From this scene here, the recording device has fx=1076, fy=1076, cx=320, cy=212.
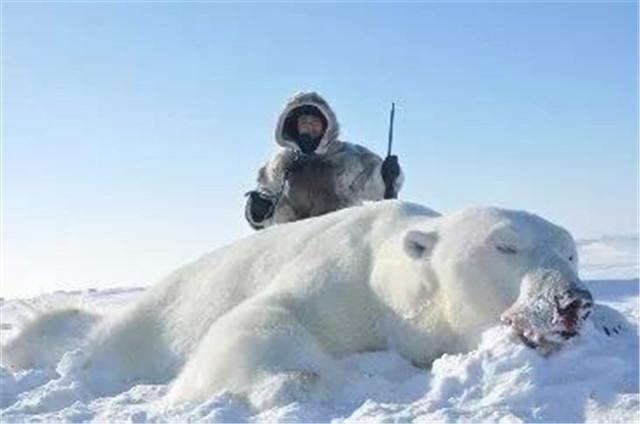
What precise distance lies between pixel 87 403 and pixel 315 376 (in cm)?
111

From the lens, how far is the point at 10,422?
419cm

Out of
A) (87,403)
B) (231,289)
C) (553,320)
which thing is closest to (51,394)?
(87,403)

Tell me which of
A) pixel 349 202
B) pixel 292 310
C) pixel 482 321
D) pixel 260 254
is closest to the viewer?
pixel 482 321

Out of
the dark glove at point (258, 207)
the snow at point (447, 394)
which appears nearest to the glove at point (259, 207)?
the dark glove at point (258, 207)

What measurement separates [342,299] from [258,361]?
2.62ft

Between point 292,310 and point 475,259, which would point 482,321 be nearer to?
point 475,259

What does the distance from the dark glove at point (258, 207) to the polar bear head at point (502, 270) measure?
3.53m

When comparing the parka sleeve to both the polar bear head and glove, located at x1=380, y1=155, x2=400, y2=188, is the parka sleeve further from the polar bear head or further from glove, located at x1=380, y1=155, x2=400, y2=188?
the polar bear head

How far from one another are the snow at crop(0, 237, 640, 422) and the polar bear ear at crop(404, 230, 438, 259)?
49cm

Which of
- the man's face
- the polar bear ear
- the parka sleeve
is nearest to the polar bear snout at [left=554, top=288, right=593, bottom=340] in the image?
the polar bear ear

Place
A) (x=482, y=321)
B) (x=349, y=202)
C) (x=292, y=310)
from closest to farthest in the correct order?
1. (x=482, y=321)
2. (x=292, y=310)
3. (x=349, y=202)

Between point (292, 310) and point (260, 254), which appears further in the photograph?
point (260, 254)

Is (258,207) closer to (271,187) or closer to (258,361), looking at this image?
(271,187)

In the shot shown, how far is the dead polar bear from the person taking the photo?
166 inches
